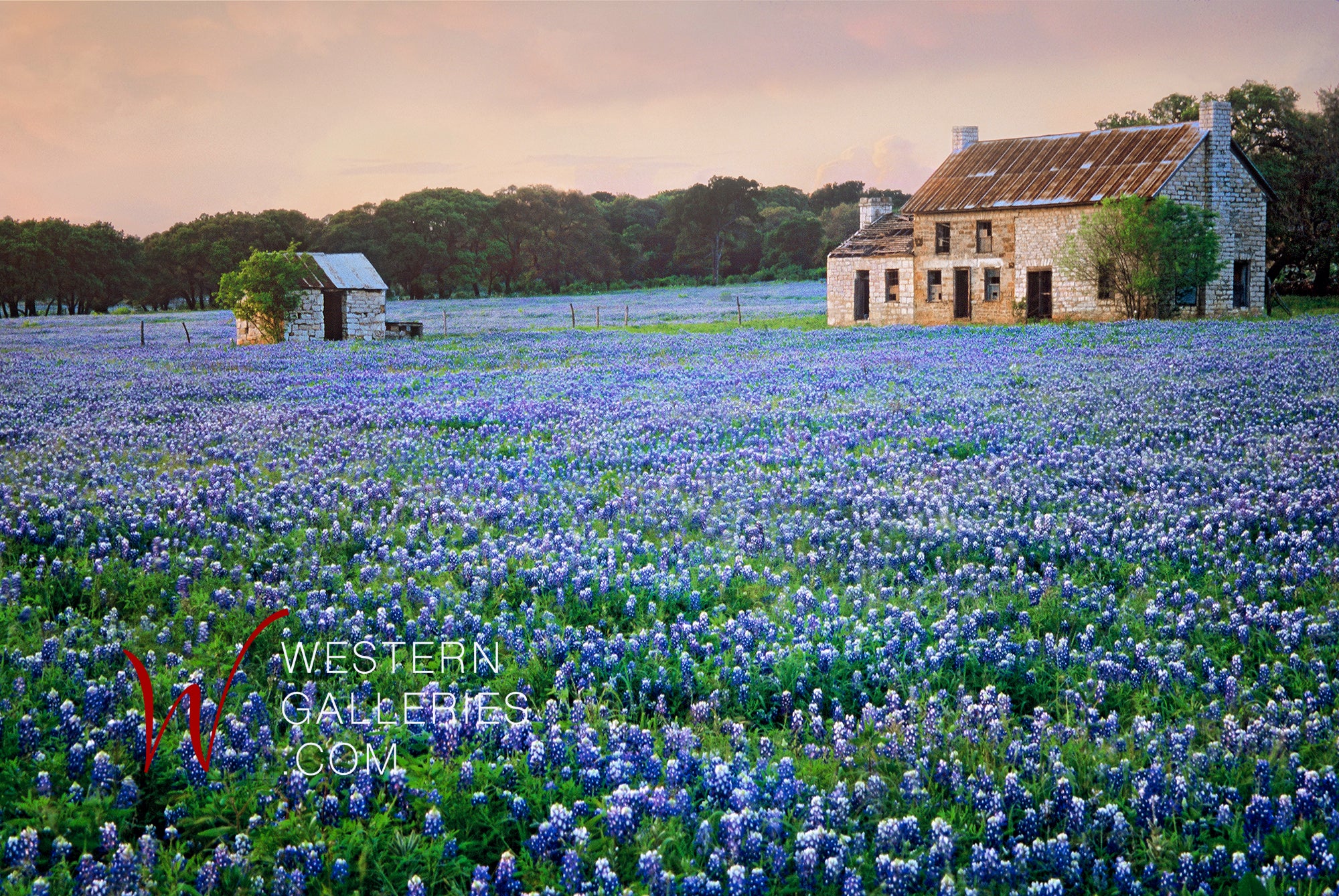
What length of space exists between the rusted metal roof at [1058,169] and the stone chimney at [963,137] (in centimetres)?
44

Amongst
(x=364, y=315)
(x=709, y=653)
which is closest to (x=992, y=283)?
(x=364, y=315)

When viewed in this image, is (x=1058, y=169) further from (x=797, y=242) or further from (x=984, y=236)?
(x=797, y=242)

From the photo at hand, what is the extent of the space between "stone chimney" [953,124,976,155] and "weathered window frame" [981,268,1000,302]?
6967 mm

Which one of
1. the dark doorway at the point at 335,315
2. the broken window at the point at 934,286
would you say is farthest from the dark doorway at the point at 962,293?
the dark doorway at the point at 335,315

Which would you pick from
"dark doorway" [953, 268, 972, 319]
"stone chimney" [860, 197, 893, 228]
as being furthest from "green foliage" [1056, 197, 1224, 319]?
"stone chimney" [860, 197, 893, 228]

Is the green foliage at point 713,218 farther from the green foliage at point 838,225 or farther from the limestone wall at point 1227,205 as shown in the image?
the limestone wall at point 1227,205

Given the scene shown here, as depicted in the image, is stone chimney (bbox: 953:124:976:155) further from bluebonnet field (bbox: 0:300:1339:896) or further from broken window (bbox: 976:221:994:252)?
bluebonnet field (bbox: 0:300:1339:896)

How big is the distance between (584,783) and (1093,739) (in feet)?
6.40

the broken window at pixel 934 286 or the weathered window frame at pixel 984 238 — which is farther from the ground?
the weathered window frame at pixel 984 238

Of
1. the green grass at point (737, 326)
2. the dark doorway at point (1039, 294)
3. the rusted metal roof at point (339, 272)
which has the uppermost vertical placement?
the rusted metal roof at point (339, 272)

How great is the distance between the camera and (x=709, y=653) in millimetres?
4324

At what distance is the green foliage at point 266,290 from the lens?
3269 cm

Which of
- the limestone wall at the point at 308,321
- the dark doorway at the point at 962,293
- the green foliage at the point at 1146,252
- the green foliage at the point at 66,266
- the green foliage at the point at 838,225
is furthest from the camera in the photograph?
the green foliage at the point at 838,225

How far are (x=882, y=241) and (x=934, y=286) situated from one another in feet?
12.3
